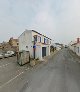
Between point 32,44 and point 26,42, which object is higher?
point 26,42

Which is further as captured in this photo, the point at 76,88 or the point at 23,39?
the point at 23,39

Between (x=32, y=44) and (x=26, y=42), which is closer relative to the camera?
(x=32, y=44)

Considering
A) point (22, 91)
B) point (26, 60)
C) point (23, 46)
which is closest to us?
point (22, 91)

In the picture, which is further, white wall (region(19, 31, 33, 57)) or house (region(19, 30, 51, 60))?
white wall (region(19, 31, 33, 57))

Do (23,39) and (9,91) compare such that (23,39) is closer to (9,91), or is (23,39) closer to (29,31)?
(29,31)

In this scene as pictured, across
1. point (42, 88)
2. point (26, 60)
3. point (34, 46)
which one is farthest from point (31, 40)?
point (42, 88)

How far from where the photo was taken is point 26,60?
24.9 meters

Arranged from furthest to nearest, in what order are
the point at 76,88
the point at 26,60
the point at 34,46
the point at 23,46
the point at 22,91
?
the point at 23,46
the point at 34,46
the point at 26,60
the point at 76,88
the point at 22,91

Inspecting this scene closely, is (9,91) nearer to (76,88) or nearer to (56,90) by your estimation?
(56,90)

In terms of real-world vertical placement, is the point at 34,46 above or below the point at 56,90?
above

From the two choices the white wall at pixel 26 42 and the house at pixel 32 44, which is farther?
the white wall at pixel 26 42

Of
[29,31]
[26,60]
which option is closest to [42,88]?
[26,60]

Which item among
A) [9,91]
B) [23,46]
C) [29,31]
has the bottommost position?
[9,91]

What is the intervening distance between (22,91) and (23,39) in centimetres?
2373
